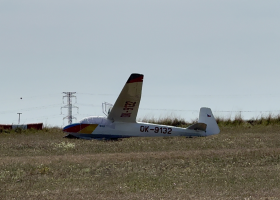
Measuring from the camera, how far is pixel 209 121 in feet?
96.2

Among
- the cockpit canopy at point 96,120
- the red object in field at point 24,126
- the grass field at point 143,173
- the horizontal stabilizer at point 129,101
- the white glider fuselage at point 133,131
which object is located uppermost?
the horizontal stabilizer at point 129,101

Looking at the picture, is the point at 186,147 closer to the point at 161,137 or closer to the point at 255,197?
the point at 161,137

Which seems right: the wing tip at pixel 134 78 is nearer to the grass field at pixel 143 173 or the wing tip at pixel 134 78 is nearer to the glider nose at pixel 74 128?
the glider nose at pixel 74 128

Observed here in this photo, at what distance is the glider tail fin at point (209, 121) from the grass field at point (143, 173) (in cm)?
497

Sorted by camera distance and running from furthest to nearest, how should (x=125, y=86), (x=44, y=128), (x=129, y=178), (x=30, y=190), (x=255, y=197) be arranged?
(x=44, y=128), (x=125, y=86), (x=129, y=178), (x=30, y=190), (x=255, y=197)

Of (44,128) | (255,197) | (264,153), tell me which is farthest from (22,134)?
(255,197)

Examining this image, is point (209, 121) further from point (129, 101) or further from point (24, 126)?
point (24, 126)

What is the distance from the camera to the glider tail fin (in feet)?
95.5

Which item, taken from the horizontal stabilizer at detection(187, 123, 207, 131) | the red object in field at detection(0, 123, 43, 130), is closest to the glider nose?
the horizontal stabilizer at detection(187, 123, 207, 131)

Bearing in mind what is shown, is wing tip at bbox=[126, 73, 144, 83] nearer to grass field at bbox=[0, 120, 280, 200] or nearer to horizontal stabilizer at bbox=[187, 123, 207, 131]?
horizontal stabilizer at bbox=[187, 123, 207, 131]

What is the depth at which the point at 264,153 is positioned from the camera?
19.0 m

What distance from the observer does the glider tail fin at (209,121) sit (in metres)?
29.1

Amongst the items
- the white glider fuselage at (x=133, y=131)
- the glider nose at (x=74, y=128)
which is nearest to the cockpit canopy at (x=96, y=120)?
the white glider fuselage at (x=133, y=131)

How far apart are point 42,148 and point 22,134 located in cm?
954
